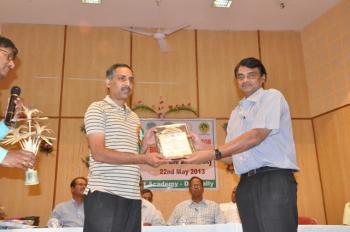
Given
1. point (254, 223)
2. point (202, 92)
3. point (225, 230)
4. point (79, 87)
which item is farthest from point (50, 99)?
point (254, 223)

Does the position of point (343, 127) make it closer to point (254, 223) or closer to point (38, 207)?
point (254, 223)

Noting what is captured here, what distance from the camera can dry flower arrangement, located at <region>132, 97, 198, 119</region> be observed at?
649 centimetres

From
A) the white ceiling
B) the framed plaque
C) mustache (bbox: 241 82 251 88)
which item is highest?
the white ceiling

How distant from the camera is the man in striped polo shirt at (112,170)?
188 cm

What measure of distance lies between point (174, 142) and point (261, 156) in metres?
0.65

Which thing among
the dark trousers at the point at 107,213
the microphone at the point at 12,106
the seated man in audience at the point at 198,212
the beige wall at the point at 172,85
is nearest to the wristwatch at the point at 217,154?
the dark trousers at the point at 107,213

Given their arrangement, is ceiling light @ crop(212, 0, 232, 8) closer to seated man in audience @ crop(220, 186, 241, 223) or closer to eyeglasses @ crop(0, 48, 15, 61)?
seated man in audience @ crop(220, 186, 241, 223)

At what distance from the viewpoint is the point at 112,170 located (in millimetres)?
1979

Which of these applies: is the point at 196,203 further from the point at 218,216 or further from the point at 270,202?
the point at 270,202

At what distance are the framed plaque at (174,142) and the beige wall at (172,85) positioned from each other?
12.5 ft

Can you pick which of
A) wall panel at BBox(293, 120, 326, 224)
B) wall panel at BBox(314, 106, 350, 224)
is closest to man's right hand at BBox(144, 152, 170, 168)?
wall panel at BBox(314, 106, 350, 224)

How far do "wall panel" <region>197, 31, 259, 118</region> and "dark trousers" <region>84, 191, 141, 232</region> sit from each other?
4756 millimetres

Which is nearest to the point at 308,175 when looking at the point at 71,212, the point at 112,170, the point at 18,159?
the point at 71,212

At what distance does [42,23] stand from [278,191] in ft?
20.2
